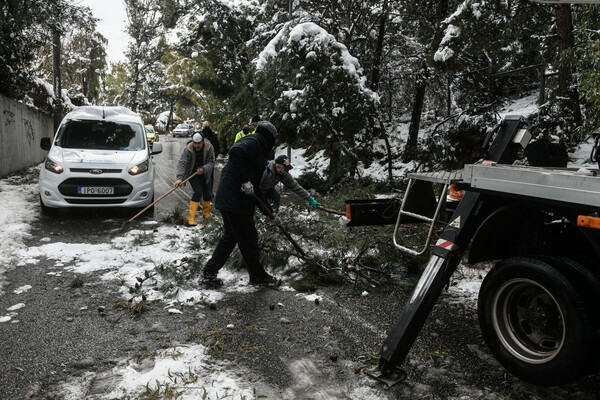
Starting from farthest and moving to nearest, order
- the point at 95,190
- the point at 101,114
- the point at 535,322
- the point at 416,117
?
the point at 416,117 → the point at 101,114 → the point at 95,190 → the point at 535,322

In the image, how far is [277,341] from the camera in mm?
4008

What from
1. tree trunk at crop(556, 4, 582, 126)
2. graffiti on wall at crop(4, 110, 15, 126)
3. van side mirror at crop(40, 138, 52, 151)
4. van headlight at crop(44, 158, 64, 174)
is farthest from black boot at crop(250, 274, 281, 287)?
graffiti on wall at crop(4, 110, 15, 126)

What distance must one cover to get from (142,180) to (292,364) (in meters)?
6.22

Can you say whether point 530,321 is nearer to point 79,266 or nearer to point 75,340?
point 75,340

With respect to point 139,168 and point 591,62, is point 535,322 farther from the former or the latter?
point 139,168

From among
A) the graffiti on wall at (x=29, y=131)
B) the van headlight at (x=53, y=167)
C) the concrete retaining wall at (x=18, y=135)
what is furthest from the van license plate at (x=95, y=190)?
the graffiti on wall at (x=29, y=131)

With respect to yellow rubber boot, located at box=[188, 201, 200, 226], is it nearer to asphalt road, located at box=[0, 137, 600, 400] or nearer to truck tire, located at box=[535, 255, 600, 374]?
asphalt road, located at box=[0, 137, 600, 400]

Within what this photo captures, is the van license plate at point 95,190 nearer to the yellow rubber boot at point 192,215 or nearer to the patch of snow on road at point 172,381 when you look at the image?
the yellow rubber boot at point 192,215

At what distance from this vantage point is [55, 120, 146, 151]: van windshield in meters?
9.17

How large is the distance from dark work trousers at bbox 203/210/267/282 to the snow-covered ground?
0.25 metres

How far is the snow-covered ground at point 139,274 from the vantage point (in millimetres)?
3232

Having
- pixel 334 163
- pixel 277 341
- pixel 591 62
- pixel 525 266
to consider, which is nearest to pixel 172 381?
pixel 277 341

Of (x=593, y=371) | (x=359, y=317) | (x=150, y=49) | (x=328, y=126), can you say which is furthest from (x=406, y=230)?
(x=150, y=49)

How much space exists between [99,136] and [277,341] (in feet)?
23.6
